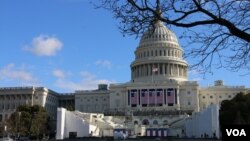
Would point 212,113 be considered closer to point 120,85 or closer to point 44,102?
point 120,85

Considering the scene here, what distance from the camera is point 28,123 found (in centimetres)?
12862

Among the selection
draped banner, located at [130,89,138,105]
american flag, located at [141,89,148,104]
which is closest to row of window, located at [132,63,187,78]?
american flag, located at [141,89,148,104]

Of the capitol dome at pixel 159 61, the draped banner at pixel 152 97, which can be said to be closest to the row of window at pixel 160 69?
the capitol dome at pixel 159 61

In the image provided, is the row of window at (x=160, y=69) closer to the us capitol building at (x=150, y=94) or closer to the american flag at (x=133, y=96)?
the us capitol building at (x=150, y=94)

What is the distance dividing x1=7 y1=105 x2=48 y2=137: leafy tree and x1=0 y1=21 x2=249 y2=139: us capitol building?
29888 mm

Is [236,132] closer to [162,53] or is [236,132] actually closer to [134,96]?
[134,96]

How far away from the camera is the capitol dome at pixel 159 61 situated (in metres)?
177

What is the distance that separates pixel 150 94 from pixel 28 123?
54941 millimetres

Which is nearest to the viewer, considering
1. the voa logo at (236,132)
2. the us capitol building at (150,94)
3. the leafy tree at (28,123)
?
the voa logo at (236,132)

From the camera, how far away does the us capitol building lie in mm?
165750

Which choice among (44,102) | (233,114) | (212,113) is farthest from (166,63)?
(212,113)

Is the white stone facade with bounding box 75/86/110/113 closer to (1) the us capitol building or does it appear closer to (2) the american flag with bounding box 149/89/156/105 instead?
(1) the us capitol building

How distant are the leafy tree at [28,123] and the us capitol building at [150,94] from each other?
29888 millimetres

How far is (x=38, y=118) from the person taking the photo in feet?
433
